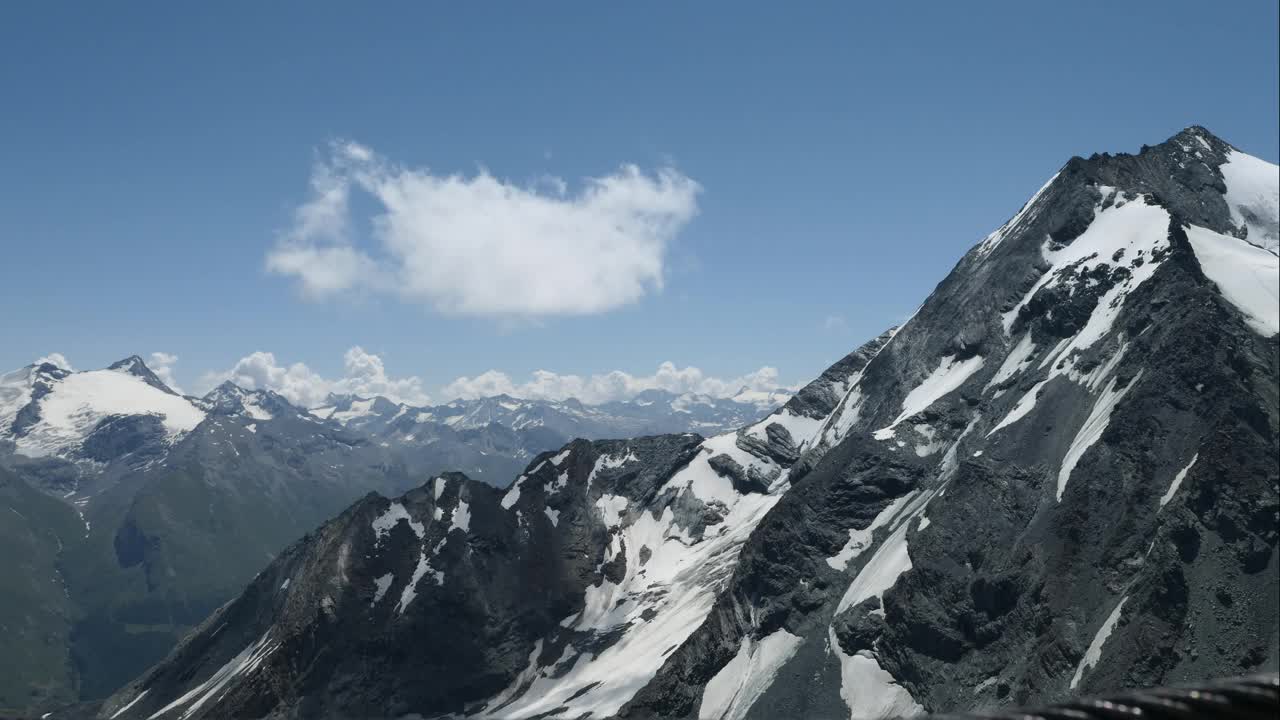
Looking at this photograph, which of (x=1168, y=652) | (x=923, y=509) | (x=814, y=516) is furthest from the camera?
(x=814, y=516)

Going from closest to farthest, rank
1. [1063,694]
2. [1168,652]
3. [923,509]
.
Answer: [1168,652] → [1063,694] → [923,509]

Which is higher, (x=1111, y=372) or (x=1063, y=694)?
(x=1111, y=372)

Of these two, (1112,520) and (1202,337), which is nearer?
(1112,520)

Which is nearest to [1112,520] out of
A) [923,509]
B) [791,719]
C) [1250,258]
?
[923,509]

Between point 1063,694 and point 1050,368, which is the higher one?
point 1050,368

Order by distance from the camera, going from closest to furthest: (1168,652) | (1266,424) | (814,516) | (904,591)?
(1168,652) < (1266,424) < (904,591) < (814,516)

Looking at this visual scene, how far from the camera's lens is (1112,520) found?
13738 cm

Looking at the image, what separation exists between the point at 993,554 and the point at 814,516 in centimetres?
5019

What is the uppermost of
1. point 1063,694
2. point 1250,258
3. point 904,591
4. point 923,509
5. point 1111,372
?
point 1250,258

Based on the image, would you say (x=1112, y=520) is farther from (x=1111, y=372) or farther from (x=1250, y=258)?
(x=1250, y=258)

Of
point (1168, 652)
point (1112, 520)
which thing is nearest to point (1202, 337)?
point (1112, 520)

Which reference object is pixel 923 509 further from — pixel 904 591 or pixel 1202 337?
pixel 1202 337

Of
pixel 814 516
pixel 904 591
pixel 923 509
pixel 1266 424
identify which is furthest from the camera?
pixel 814 516

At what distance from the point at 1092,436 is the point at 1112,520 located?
58.8ft
